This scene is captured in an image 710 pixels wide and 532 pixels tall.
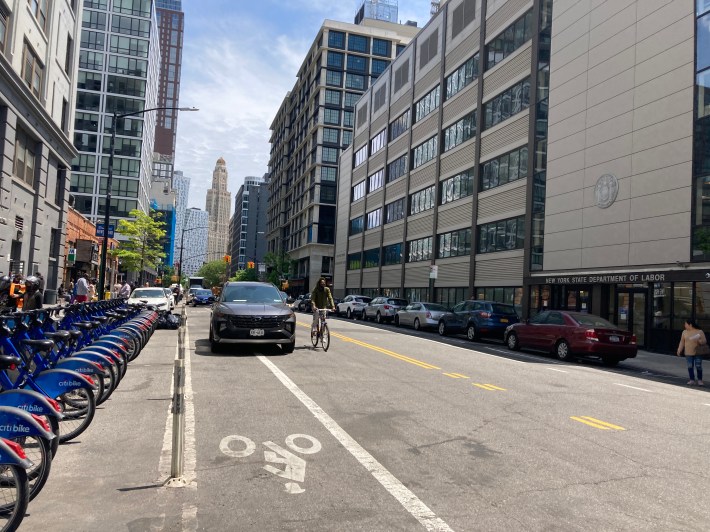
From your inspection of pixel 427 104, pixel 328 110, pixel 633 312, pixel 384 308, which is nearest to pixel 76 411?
pixel 633 312

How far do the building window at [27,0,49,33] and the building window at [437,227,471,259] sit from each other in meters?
25.3

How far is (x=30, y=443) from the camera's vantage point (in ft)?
14.1

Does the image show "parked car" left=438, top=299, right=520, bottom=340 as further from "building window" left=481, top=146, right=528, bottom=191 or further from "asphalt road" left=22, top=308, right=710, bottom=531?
"asphalt road" left=22, top=308, right=710, bottom=531

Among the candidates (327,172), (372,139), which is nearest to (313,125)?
(327,172)

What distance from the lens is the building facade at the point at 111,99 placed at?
7475cm

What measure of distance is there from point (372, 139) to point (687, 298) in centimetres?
4283

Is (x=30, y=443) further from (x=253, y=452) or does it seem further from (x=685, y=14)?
(x=685, y=14)

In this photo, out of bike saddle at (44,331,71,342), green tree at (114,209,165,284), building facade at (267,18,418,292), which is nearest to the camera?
bike saddle at (44,331,71,342)

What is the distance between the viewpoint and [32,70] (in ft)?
80.0

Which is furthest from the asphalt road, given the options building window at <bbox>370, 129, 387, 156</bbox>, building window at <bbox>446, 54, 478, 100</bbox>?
building window at <bbox>370, 129, 387, 156</bbox>

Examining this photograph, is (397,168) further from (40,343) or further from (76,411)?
(40,343)

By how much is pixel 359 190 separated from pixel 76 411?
57444mm

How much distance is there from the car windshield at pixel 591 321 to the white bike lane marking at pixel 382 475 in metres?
11.2

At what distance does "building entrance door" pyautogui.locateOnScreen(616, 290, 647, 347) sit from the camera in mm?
21553
